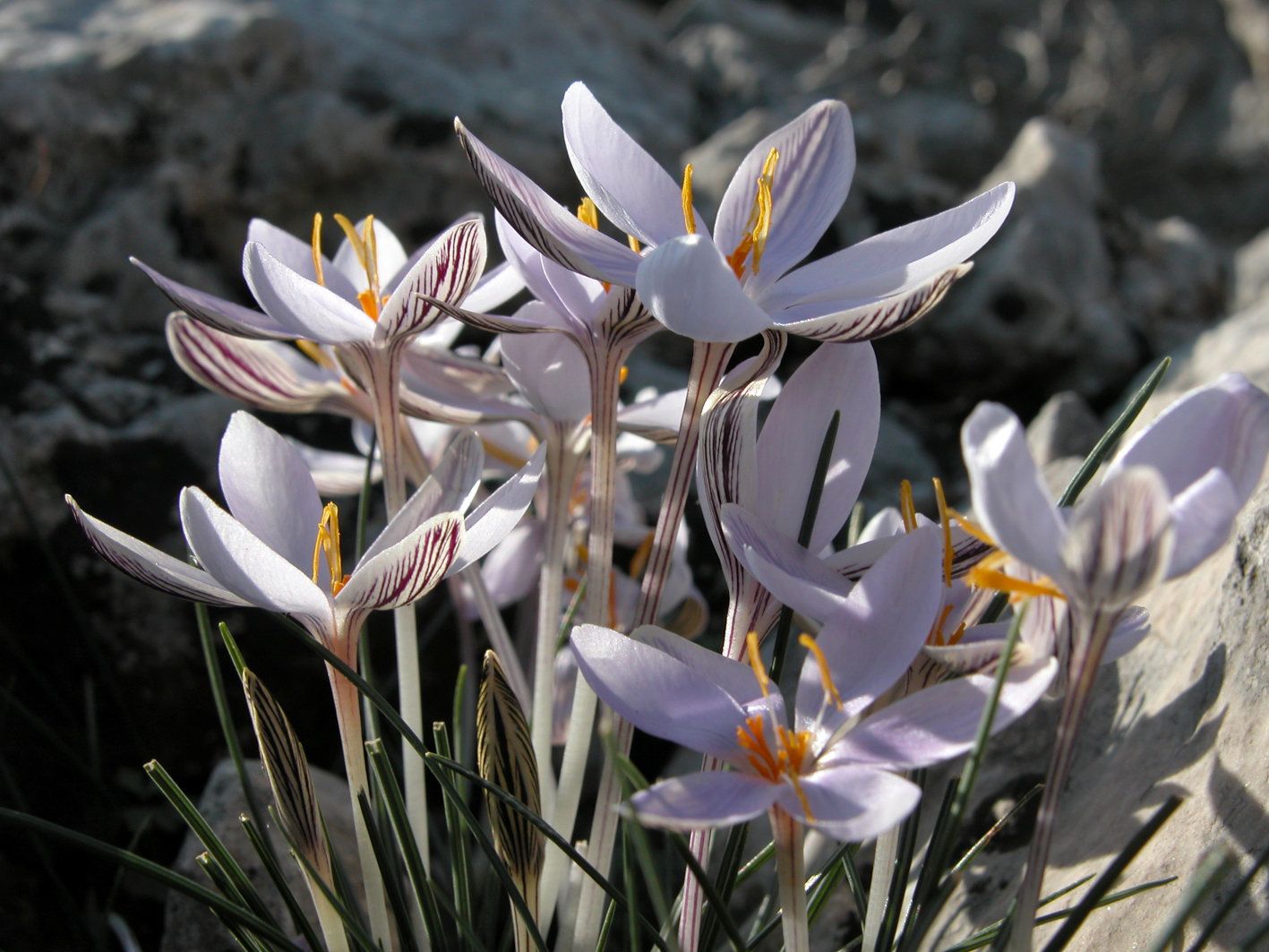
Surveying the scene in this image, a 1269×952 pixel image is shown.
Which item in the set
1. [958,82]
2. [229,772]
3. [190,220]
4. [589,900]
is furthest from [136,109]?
[958,82]

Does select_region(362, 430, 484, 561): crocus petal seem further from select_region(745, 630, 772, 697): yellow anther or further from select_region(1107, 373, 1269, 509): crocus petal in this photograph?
select_region(1107, 373, 1269, 509): crocus petal

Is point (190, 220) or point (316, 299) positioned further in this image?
point (190, 220)

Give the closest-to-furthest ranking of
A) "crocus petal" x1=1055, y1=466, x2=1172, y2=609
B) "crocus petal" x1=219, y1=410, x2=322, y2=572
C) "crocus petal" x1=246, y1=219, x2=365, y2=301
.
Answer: "crocus petal" x1=1055, y1=466, x2=1172, y2=609
"crocus petal" x1=219, y1=410, x2=322, y2=572
"crocus petal" x1=246, y1=219, x2=365, y2=301

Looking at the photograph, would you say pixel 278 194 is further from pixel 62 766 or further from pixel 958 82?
pixel 958 82

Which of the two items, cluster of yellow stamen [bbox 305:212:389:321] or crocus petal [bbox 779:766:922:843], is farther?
cluster of yellow stamen [bbox 305:212:389:321]

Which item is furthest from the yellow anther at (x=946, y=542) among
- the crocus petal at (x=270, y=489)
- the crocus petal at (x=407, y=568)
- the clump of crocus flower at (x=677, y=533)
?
the crocus petal at (x=270, y=489)

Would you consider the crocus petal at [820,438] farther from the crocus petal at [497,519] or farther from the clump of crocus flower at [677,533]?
the crocus petal at [497,519]

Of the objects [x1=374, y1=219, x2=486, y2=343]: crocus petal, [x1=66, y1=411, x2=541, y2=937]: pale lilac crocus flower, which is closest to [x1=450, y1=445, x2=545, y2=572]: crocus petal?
[x1=66, y1=411, x2=541, y2=937]: pale lilac crocus flower
